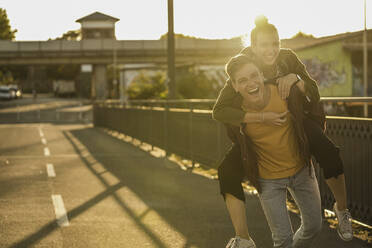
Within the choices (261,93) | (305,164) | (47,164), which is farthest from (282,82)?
(47,164)

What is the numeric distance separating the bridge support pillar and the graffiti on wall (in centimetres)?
3723

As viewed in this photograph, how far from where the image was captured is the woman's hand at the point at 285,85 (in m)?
4.00

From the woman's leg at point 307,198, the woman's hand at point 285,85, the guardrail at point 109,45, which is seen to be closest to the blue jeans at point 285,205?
the woman's leg at point 307,198

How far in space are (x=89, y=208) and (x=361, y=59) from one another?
33.9 m

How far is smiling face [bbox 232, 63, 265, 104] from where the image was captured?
396 cm

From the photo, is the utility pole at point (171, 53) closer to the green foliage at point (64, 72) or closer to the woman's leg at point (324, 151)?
the woman's leg at point (324, 151)

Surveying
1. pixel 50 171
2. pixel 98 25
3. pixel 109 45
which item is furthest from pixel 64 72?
pixel 50 171

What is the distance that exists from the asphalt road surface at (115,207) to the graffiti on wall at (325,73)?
28.0 meters

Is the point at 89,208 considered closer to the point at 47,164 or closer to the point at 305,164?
the point at 305,164

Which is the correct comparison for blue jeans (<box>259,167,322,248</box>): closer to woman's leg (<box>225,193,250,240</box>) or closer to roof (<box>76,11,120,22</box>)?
woman's leg (<box>225,193,250,240</box>)

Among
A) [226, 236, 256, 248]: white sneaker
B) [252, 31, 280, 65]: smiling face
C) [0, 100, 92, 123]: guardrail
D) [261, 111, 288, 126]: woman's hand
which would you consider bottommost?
[0, 100, 92, 123]: guardrail

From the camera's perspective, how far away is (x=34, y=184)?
1080 cm

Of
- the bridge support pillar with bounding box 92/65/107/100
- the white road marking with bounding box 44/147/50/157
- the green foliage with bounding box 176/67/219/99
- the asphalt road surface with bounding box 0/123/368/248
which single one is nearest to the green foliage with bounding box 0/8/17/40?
the bridge support pillar with bounding box 92/65/107/100

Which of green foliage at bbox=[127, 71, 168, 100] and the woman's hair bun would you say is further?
green foliage at bbox=[127, 71, 168, 100]
